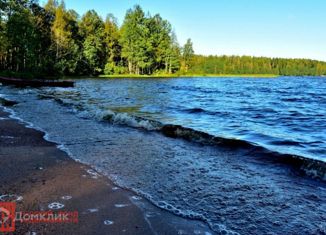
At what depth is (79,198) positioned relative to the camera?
4.83 meters

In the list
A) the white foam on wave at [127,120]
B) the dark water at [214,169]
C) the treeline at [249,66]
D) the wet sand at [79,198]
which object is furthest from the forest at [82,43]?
the wet sand at [79,198]

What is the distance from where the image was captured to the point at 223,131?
12570 millimetres

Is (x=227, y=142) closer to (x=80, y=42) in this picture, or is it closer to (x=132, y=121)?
(x=132, y=121)

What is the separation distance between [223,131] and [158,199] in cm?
783

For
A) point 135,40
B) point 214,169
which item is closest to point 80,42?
point 135,40

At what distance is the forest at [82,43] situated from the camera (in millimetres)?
53531

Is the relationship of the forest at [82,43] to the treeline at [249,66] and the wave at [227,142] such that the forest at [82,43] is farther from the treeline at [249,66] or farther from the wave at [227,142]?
the wave at [227,142]

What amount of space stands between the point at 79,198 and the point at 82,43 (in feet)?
270

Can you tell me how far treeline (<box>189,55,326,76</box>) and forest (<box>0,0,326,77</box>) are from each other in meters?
32.3

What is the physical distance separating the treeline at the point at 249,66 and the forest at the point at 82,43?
32.3 m

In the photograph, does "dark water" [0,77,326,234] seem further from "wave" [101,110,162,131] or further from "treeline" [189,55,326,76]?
"treeline" [189,55,326,76]

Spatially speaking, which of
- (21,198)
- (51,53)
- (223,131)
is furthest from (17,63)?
(21,198)

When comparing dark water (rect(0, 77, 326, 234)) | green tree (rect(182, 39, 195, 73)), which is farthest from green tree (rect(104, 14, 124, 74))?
dark water (rect(0, 77, 326, 234))

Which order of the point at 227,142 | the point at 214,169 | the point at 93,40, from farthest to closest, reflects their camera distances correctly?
the point at 93,40 → the point at 227,142 → the point at 214,169
